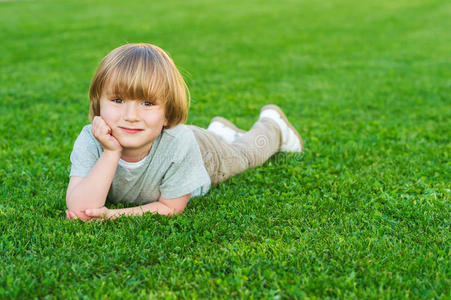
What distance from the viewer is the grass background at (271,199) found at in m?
2.63

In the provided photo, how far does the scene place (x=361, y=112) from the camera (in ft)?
21.6

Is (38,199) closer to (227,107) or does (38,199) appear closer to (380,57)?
(227,107)

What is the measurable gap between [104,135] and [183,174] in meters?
0.69

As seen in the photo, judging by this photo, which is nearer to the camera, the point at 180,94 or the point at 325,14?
the point at 180,94

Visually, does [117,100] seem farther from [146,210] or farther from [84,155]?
[146,210]

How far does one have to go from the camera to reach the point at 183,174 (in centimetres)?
347

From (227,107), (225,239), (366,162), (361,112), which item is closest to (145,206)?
(225,239)

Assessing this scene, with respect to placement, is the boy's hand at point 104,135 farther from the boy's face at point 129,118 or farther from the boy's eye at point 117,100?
the boy's eye at point 117,100

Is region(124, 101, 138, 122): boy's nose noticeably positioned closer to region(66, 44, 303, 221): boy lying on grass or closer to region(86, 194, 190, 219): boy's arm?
region(66, 44, 303, 221): boy lying on grass

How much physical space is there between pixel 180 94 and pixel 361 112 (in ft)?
13.0

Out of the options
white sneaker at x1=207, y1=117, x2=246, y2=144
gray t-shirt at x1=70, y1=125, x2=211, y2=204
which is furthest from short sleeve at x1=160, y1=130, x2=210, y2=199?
white sneaker at x1=207, y1=117, x2=246, y2=144

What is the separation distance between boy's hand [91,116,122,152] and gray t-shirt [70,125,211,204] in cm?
26

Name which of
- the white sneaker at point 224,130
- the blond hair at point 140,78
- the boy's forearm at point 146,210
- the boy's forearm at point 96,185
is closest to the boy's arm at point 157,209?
the boy's forearm at point 146,210

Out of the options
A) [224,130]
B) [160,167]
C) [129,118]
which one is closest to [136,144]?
[129,118]
